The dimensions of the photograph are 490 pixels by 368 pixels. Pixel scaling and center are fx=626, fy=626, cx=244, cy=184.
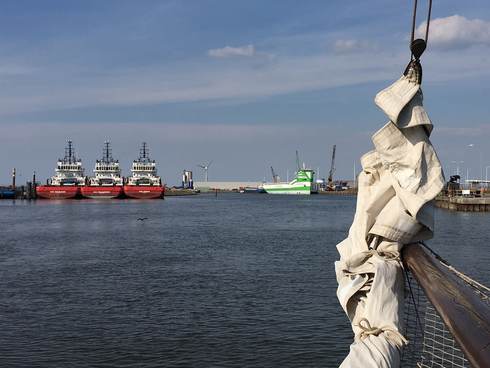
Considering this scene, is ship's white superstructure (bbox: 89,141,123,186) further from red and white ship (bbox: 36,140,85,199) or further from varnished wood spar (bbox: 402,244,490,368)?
varnished wood spar (bbox: 402,244,490,368)

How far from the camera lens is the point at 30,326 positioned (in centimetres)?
1530

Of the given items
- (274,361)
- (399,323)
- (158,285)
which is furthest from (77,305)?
(399,323)

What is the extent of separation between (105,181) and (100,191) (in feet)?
9.30

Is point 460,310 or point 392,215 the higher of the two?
point 392,215

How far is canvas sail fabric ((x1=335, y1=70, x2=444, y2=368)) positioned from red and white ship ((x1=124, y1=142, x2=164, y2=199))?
10259cm

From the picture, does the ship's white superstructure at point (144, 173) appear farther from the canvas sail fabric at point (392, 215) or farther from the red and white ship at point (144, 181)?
the canvas sail fabric at point (392, 215)

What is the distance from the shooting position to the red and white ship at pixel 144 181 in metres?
106

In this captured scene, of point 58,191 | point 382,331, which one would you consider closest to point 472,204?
point 58,191

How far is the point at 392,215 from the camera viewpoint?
13.8ft

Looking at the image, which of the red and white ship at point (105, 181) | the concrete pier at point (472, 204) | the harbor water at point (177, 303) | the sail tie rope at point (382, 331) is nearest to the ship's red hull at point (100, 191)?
the red and white ship at point (105, 181)

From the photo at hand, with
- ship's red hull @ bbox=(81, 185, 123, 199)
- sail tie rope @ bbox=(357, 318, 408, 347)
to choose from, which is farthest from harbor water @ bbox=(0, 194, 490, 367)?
ship's red hull @ bbox=(81, 185, 123, 199)

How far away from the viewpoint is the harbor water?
→ 13.2 metres

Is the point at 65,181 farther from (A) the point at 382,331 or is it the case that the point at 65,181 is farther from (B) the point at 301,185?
(A) the point at 382,331

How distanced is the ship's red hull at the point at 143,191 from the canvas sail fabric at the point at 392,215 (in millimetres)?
102276
